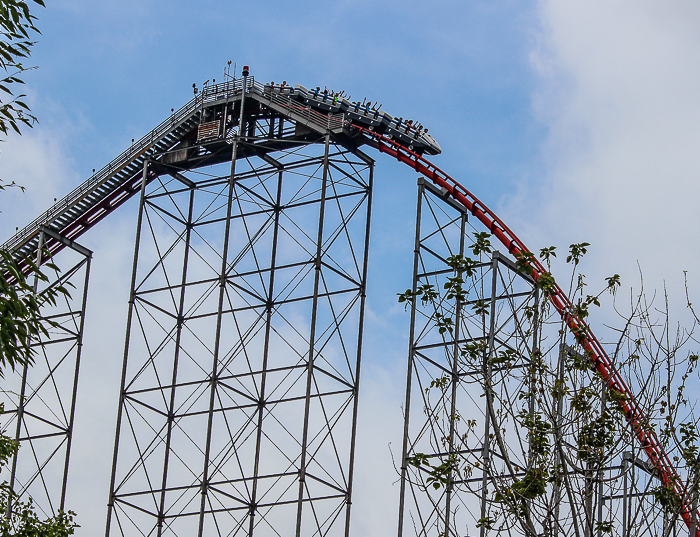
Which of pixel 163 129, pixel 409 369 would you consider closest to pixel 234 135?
A: pixel 163 129

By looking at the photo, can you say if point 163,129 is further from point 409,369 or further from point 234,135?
point 409,369

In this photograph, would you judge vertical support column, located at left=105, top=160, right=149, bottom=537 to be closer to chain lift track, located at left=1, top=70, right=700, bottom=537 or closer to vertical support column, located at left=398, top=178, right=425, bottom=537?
chain lift track, located at left=1, top=70, right=700, bottom=537

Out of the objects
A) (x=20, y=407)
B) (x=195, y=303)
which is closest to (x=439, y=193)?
(x=195, y=303)

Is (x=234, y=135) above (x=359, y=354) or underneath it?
above

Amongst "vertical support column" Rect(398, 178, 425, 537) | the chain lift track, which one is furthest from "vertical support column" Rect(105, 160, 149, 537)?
"vertical support column" Rect(398, 178, 425, 537)

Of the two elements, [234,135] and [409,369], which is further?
[234,135]

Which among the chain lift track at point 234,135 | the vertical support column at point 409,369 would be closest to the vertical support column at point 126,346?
the chain lift track at point 234,135

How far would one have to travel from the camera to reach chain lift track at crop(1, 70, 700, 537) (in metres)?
30.0

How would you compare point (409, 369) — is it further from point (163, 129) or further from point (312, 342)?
point (163, 129)

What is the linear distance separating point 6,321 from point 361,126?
22.5 meters

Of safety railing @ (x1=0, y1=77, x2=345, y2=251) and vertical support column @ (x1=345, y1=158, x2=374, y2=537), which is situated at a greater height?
safety railing @ (x1=0, y1=77, x2=345, y2=251)

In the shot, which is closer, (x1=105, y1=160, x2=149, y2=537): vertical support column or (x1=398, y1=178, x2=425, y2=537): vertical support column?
(x1=398, y1=178, x2=425, y2=537): vertical support column

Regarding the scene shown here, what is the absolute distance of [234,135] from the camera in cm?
3052

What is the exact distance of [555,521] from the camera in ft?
32.3
